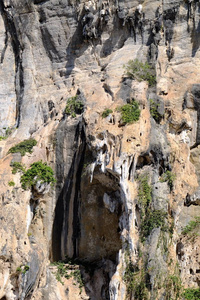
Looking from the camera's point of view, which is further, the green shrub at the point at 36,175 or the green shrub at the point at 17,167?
the green shrub at the point at 17,167

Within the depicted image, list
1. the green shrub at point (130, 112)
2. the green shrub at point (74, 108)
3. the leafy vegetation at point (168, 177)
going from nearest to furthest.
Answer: the leafy vegetation at point (168, 177), the green shrub at point (130, 112), the green shrub at point (74, 108)

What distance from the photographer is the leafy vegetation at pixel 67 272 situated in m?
25.1

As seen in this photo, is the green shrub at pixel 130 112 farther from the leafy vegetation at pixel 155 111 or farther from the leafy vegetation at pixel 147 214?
the leafy vegetation at pixel 147 214

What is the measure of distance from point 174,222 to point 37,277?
6221mm

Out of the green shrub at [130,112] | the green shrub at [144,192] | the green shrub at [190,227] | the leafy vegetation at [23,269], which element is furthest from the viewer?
the green shrub at [130,112]

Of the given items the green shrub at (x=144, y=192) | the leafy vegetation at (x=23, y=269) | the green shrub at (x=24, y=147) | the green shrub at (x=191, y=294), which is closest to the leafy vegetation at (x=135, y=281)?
the green shrub at (x=191, y=294)

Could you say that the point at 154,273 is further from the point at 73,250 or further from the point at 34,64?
the point at 34,64

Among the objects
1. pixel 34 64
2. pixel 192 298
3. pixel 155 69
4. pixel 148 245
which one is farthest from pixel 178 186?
pixel 34 64

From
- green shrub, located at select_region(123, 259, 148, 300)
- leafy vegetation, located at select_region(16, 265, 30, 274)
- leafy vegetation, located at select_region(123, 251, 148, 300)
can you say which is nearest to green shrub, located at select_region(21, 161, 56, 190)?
leafy vegetation, located at select_region(16, 265, 30, 274)

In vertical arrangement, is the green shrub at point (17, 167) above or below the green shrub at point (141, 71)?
below

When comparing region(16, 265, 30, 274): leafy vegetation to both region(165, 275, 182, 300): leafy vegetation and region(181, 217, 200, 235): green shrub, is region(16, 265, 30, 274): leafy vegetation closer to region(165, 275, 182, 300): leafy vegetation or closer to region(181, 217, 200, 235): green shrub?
region(165, 275, 182, 300): leafy vegetation

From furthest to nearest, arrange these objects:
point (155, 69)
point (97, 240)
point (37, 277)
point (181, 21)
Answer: point (181, 21) < point (155, 69) < point (97, 240) < point (37, 277)

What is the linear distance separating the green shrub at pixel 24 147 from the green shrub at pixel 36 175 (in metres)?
1.15

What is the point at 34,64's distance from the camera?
33.2 metres
